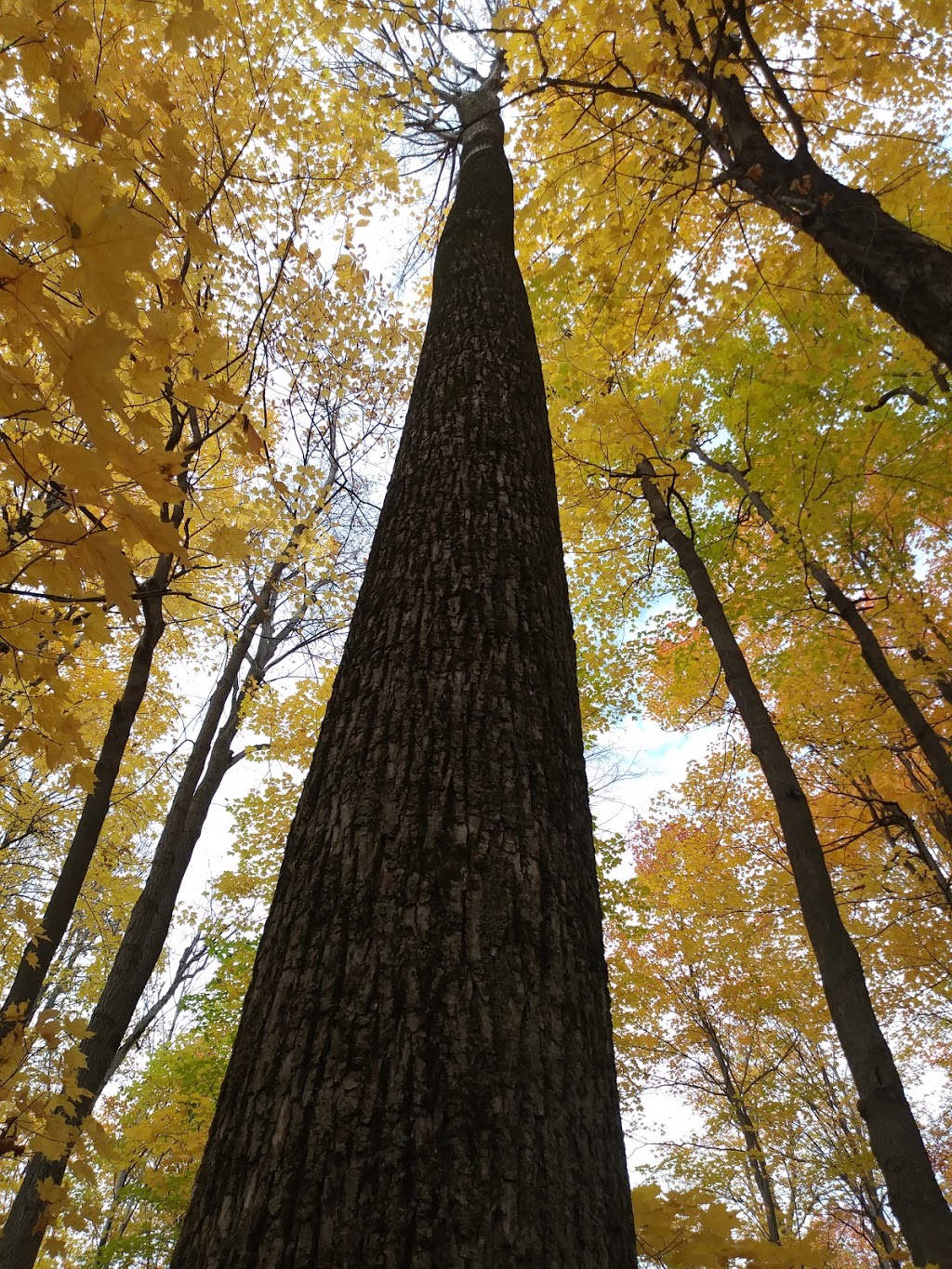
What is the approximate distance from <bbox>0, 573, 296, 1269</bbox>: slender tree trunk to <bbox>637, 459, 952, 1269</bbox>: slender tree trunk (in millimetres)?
3435

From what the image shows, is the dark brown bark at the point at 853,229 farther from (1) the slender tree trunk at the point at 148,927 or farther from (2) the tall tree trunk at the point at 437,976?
(1) the slender tree trunk at the point at 148,927

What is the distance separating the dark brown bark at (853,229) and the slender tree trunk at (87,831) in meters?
3.60

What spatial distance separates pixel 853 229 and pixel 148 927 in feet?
24.0

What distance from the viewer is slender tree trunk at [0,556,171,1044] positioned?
3.01 meters

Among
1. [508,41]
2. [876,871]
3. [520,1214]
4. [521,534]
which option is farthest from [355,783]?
[876,871]

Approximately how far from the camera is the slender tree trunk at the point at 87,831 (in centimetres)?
301

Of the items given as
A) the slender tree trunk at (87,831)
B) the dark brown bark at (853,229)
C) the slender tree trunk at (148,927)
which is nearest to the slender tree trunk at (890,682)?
the dark brown bark at (853,229)

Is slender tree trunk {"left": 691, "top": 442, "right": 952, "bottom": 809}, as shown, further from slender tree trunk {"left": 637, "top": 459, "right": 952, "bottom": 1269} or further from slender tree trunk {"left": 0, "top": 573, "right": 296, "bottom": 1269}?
slender tree trunk {"left": 0, "top": 573, "right": 296, "bottom": 1269}

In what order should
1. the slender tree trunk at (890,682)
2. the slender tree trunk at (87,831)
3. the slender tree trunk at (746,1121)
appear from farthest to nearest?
the slender tree trunk at (746,1121), the slender tree trunk at (890,682), the slender tree trunk at (87,831)

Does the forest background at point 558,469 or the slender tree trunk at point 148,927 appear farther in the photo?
the slender tree trunk at point 148,927

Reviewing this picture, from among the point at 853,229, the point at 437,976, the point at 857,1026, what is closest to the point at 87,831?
the point at 437,976

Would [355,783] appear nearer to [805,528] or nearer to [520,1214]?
[520,1214]

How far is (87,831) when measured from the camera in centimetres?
316

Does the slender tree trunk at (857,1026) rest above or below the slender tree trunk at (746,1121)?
below
